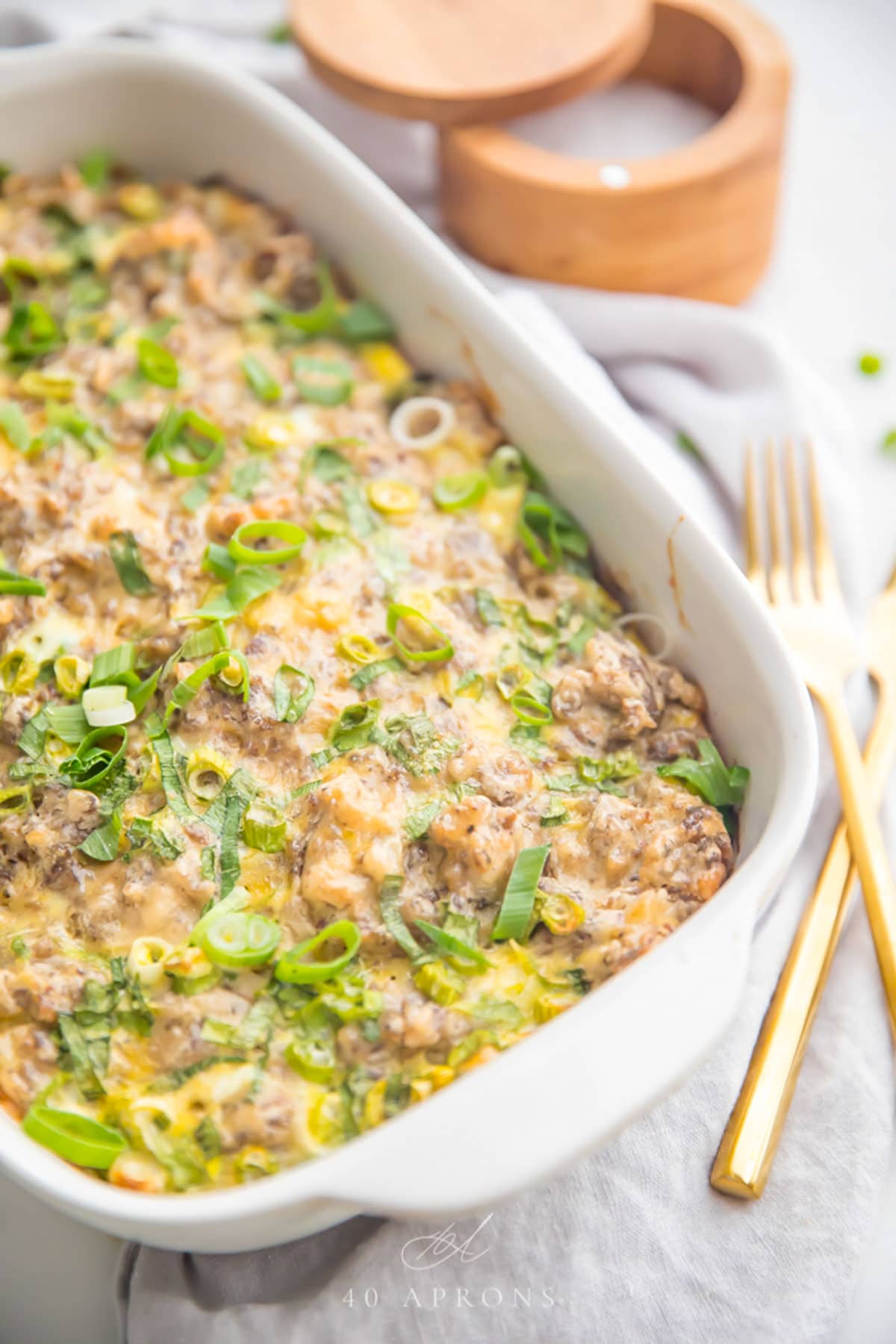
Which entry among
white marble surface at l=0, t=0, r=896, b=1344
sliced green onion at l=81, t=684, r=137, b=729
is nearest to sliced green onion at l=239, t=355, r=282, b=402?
sliced green onion at l=81, t=684, r=137, b=729

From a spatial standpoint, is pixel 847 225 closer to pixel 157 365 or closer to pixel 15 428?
pixel 157 365

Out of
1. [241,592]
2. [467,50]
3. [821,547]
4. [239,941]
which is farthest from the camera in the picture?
[467,50]

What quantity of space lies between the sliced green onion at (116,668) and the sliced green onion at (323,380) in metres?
0.68

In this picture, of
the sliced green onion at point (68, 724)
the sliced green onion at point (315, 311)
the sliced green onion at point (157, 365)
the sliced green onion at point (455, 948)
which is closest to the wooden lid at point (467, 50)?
the sliced green onion at point (315, 311)

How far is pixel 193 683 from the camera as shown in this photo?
2035mm

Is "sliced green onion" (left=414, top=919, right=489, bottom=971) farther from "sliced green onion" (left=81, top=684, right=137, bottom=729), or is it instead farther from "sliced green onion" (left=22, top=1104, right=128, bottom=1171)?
"sliced green onion" (left=81, top=684, right=137, bottom=729)

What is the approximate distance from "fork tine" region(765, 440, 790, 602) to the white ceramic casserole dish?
43cm

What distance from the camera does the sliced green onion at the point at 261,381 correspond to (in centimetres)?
250

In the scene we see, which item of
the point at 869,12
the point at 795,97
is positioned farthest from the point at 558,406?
the point at 869,12

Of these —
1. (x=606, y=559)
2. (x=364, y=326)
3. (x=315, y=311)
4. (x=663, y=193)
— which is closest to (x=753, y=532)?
(x=606, y=559)

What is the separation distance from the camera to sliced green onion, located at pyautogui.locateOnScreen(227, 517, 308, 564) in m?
2.19

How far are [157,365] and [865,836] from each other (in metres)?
1.62

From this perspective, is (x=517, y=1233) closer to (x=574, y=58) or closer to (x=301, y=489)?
(x=301, y=489)

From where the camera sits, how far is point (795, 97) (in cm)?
350
